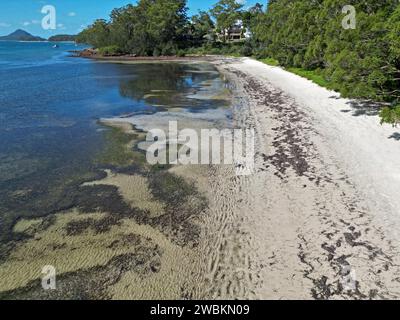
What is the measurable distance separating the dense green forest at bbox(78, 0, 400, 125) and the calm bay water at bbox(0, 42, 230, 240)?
36.5 feet

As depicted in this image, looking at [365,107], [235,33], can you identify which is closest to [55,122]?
[365,107]

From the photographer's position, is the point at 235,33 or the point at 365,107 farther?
the point at 235,33

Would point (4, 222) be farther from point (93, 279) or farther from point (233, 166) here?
point (233, 166)

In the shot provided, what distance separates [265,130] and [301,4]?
2704cm

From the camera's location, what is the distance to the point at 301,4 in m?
38.2

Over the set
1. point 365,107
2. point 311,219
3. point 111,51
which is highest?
point 111,51

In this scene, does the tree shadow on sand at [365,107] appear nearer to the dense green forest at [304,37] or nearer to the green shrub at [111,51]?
the dense green forest at [304,37]

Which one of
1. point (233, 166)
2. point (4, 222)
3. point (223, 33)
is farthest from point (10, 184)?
point (223, 33)

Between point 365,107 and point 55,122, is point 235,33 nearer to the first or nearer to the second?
point 365,107

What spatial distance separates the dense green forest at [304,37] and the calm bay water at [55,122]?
11.1 metres

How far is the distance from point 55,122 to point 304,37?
91.5 ft

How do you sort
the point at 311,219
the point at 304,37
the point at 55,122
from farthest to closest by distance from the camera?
the point at 304,37, the point at 55,122, the point at 311,219

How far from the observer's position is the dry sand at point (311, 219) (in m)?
7.66

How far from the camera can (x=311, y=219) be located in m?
9.98
